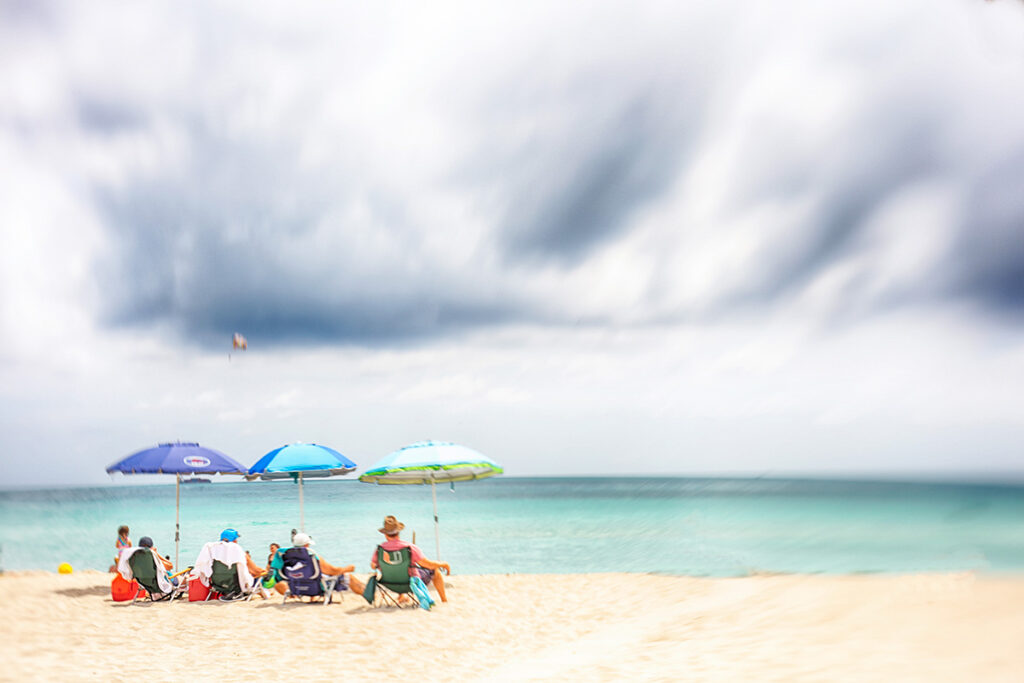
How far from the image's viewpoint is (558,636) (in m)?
8.39

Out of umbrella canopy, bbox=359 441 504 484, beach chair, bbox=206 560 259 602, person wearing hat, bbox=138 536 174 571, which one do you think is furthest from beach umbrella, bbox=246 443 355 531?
person wearing hat, bbox=138 536 174 571

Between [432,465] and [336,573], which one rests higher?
[432,465]

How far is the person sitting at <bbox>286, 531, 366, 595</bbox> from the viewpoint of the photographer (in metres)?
9.55

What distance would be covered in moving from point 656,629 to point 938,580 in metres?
4.20

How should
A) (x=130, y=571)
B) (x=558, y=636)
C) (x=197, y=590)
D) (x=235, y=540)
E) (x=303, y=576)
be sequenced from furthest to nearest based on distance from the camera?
(x=235, y=540)
(x=197, y=590)
(x=130, y=571)
(x=303, y=576)
(x=558, y=636)

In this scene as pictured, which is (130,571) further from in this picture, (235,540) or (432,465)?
(432,465)

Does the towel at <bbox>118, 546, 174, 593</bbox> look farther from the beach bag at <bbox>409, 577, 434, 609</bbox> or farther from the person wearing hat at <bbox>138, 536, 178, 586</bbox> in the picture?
Result: the beach bag at <bbox>409, 577, 434, 609</bbox>

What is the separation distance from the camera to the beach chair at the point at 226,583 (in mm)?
9891

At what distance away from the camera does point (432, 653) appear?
7.32 m

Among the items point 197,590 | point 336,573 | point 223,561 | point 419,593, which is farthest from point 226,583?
point 419,593

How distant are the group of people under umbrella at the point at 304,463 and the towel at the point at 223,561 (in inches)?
22.6

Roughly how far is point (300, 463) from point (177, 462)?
1.85 metres

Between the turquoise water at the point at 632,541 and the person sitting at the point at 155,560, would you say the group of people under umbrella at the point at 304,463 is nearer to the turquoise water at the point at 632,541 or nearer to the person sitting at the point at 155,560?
the person sitting at the point at 155,560

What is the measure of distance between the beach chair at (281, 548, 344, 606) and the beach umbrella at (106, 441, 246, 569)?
1.78 meters
